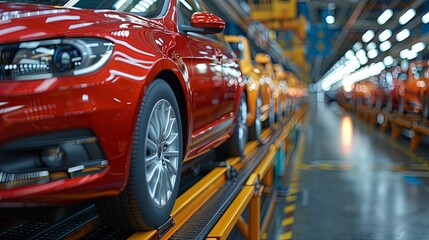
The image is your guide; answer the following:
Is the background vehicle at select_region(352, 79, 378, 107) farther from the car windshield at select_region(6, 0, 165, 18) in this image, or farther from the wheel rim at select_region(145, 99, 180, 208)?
the wheel rim at select_region(145, 99, 180, 208)

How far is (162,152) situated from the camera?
2504 mm

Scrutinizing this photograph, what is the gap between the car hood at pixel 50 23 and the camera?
189 centimetres

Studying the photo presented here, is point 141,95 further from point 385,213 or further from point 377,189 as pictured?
point 377,189

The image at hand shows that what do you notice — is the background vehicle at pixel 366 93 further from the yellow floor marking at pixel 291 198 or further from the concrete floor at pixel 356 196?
the yellow floor marking at pixel 291 198

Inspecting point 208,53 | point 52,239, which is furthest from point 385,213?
point 52,239

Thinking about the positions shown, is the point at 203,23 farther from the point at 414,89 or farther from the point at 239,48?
the point at 414,89

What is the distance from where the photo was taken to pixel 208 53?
3.37 meters

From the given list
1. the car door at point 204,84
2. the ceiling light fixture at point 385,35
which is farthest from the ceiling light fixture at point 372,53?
the car door at point 204,84

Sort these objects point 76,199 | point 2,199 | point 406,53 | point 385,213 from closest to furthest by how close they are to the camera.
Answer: point 2,199, point 76,199, point 385,213, point 406,53

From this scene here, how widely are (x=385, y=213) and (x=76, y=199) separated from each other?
4771 mm

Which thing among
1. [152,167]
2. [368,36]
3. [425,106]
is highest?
[368,36]

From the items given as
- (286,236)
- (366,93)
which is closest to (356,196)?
(286,236)

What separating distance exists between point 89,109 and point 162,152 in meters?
0.69

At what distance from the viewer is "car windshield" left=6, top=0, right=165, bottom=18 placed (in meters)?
2.54
